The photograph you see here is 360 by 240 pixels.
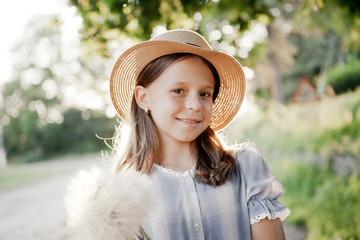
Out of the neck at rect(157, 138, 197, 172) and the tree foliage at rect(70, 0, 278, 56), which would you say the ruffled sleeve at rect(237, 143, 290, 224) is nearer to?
the neck at rect(157, 138, 197, 172)

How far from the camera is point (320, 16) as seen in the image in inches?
486

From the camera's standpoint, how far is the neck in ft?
6.13

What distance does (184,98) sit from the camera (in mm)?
1726

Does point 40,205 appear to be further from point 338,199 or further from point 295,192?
point 338,199

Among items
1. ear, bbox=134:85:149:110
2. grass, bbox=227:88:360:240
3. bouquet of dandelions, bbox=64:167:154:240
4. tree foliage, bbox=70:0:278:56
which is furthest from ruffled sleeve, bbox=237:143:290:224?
grass, bbox=227:88:360:240

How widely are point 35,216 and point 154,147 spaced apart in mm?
6700

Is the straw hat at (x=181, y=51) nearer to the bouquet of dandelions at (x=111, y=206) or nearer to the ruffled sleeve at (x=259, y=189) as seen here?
the ruffled sleeve at (x=259, y=189)

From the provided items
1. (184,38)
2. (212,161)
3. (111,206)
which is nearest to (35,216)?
(212,161)

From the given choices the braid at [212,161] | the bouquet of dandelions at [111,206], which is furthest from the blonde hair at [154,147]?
the bouquet of dandelions at [111,206]

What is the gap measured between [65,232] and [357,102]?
6.19 meters

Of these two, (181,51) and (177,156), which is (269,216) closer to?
(177,156)

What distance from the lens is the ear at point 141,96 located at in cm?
193

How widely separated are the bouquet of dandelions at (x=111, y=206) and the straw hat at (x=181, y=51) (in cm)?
100

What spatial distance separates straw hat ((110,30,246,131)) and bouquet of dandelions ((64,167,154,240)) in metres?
Answer: 1.00
